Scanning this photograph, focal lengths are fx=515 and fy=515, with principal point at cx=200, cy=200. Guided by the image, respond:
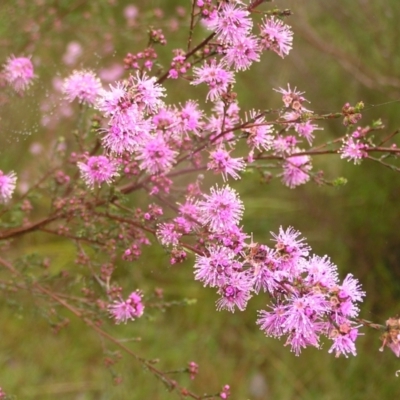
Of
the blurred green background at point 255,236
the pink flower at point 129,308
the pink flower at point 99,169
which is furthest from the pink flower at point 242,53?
the blurred green background at point 255,236

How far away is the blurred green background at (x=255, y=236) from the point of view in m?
2.49

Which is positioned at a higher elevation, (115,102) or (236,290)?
(115,102)

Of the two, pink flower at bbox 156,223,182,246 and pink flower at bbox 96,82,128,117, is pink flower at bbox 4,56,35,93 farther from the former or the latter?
pink flower at bbox 156,223,182,246

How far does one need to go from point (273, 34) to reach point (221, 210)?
485mm

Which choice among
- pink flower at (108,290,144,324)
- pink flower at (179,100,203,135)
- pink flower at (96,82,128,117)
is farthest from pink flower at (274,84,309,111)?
pink flower at (108,290,144,324)

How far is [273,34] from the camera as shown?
1340 mm

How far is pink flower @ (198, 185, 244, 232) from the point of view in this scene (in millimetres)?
1233

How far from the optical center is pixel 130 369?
261 centimetres

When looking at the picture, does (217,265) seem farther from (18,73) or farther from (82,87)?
(18,73)

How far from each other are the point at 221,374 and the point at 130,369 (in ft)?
1.59

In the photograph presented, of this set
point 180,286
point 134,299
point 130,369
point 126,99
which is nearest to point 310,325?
point 134,299

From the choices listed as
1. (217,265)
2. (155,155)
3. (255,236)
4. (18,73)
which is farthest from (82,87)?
(255,236)

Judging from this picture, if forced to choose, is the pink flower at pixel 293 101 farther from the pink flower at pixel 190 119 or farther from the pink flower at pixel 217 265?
the pink flower at pixel 217 265

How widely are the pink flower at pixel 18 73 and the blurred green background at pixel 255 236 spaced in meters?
0.55
